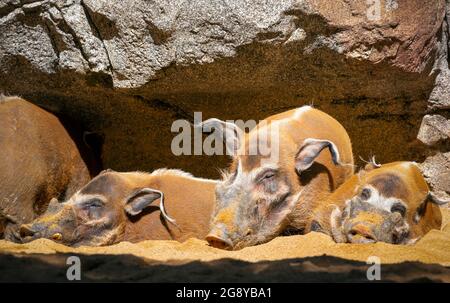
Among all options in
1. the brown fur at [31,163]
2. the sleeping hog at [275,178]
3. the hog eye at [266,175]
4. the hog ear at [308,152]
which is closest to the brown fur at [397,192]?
the sleeping hog at [275,178]

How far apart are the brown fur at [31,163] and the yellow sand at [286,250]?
2.40 feet

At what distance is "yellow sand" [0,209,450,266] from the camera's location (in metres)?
4.04

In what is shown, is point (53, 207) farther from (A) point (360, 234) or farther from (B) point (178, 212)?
(A) point (360, 234)

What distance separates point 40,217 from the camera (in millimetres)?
5266

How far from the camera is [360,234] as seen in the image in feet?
14.9

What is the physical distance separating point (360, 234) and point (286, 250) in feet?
1.65

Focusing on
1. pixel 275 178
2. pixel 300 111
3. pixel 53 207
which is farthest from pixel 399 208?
pixel 53 207

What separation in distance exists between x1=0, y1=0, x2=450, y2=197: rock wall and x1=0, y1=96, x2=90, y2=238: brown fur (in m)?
0.23

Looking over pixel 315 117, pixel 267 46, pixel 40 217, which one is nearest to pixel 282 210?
pixel 315 117

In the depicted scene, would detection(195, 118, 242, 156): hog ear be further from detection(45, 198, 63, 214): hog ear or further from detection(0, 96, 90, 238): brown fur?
detection(0, 96, 90, 238): brown fur

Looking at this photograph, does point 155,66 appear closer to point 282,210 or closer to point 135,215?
point 135,215

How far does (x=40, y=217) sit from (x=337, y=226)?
6.44 ft

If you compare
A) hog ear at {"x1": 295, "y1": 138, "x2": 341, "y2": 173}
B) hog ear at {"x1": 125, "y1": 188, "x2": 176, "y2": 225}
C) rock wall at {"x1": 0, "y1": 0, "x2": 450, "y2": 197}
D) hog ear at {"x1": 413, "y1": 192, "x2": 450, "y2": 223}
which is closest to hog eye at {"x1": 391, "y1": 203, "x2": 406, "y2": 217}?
hog ear at {"x1": 413, "y1": 192, "x2": 450, "y2": 223}

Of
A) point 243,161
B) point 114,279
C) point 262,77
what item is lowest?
point 114,279
